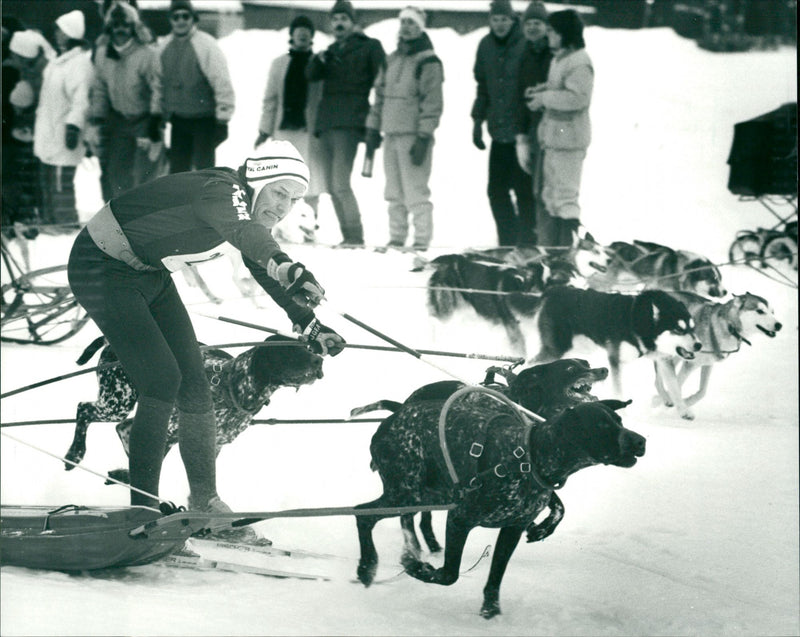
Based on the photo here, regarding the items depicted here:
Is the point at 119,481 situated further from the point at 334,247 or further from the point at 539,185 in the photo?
the point at 539,185

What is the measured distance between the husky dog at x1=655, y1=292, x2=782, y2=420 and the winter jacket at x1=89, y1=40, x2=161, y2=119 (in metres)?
1.48

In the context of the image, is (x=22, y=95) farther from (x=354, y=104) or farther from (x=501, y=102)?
(x=501, y=102)

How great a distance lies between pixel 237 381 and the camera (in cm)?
299

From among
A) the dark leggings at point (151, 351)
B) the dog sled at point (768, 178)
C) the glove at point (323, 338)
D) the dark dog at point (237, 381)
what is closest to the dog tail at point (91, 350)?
the dark dog at point (237, 381)

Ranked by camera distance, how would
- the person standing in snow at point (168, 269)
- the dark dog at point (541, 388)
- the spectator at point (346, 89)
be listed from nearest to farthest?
the person standing in snow at point (168, 269) → the dark dog at point (541, 388) → the spectator at point (346, 89)

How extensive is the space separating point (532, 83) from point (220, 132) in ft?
2.69

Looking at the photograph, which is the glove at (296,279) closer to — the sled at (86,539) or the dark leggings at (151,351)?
the dark leggings at (151,351)

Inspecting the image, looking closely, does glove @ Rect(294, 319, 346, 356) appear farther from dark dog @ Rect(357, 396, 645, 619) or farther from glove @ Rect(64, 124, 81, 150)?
glove @ Rect(64, 124, 81, 150)

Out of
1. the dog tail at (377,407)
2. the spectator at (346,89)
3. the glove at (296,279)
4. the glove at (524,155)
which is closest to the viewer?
the glove at (296,279)

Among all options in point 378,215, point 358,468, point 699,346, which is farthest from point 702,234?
point 358,468

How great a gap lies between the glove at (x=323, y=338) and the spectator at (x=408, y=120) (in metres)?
0.46

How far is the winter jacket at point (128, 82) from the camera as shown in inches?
126

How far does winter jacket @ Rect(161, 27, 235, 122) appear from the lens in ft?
10.4

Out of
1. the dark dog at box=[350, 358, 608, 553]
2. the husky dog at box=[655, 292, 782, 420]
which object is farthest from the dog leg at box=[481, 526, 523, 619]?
the husky dog at box=[655, 292, 782, 420]
